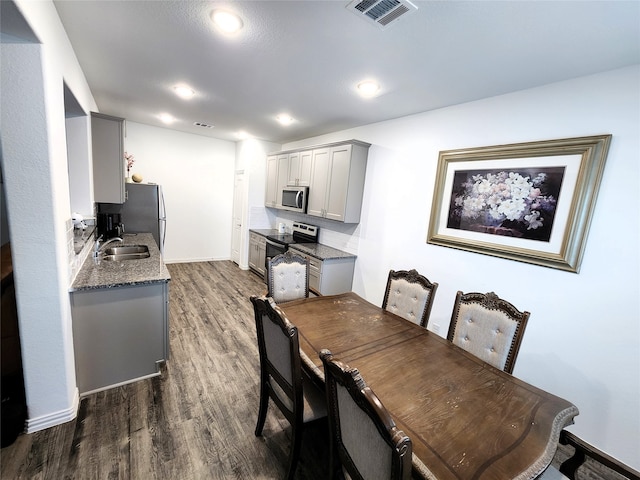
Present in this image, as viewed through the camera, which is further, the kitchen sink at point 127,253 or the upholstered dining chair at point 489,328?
the kitchen sink at point 127,253

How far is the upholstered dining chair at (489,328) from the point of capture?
1.62 meters

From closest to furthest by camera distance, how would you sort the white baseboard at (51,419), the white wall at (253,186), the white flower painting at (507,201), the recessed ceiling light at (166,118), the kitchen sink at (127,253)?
the white baseboard at (51,419), the white flower painting at (507,201), the kitchen sink at (127,253), the recessed ceiling light at (166,118), the white wall at (253,186)

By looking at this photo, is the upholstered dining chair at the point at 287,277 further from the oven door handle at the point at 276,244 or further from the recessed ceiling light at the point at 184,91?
the recessed ceiling light at the point at 184,91

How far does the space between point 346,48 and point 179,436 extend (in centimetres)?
279

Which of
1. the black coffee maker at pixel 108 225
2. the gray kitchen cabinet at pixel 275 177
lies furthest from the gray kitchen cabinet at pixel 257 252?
the black coffee maker at pixel 108 225

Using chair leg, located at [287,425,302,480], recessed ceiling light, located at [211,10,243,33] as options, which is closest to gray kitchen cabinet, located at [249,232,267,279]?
recessed ceiling light, located at [211,10,243,33]

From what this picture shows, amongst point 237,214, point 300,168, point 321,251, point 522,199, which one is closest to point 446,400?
point 522,199

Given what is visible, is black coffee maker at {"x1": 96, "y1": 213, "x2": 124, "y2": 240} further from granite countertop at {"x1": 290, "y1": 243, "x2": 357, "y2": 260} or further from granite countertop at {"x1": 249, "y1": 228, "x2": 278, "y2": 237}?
granite countertop at {"x1": 290, "y1": 243, "x2": 357, "y2": 260}

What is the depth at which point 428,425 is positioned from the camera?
1.10 meters

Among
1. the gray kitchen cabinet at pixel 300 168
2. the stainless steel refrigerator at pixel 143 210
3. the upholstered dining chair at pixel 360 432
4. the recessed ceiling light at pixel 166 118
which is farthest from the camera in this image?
the gray kitchen cabinet at pixel 300 168

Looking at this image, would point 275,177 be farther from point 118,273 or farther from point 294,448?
point 294,448

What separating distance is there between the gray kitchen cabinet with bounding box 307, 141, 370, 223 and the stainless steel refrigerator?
2.59m

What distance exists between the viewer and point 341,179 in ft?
11.9

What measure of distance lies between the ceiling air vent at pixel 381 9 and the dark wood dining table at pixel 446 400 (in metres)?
1.86
